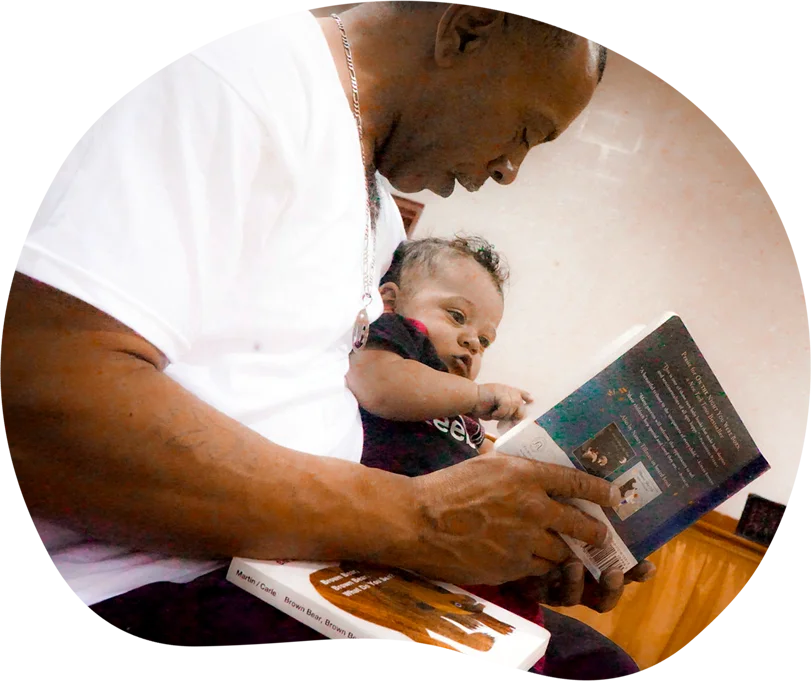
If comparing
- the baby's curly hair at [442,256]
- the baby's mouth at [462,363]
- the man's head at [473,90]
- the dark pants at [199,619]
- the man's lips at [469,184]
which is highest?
the man's head at [473,90]

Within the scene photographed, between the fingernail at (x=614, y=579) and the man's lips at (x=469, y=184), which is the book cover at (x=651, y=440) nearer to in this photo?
the fingernail at (x=614, y=579)

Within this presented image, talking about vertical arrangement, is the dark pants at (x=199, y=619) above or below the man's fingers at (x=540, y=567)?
below

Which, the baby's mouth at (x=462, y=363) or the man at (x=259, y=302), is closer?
the man at (x=259, y=302)

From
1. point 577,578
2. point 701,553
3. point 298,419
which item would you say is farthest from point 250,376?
point 701,553

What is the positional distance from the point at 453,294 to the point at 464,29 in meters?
0.25

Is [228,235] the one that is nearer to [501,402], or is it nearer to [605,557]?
[501,402]

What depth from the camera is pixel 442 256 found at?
0.72 meters

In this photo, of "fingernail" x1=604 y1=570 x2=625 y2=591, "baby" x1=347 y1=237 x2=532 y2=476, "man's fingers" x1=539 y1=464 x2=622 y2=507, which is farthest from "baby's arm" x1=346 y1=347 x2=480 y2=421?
"fingernail" x1=604 y1=570 x2=625 y2=591

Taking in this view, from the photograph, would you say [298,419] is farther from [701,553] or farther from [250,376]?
[701,553]

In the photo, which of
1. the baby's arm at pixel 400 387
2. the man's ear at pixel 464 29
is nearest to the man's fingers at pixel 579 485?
the baby's arm at pixel 400 387

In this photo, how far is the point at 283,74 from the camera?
646 mm

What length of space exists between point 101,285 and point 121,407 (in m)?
0.10

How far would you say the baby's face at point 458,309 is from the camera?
703 mm

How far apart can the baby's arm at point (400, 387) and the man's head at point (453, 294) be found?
0.07 feet
